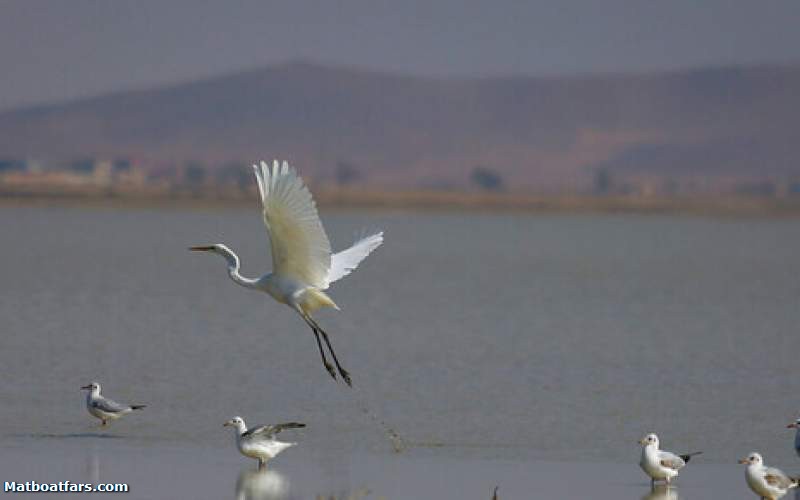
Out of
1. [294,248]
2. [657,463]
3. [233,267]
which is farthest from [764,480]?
[233,267]

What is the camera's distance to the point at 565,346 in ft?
78.5

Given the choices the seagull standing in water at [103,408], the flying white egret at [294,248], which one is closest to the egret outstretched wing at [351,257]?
the flying white egret at [294,248]

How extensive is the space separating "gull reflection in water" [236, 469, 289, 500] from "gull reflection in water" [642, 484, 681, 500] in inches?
107

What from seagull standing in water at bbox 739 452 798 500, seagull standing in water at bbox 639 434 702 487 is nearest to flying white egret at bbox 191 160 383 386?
seagull standing in water at bbox 639 434 702 487

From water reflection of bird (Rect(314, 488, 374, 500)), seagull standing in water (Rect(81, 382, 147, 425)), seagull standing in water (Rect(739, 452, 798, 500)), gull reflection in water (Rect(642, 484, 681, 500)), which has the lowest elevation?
seagull standing in water (Rect(739, 452, 798, 500))

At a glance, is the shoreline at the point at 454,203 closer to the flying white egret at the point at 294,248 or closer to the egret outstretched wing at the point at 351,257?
the egret outstretched wing at the point at 351,257

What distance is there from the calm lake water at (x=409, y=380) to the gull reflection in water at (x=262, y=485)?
3cm

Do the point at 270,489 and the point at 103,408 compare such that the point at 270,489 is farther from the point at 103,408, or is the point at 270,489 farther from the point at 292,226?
the point at 103,408

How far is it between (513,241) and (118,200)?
54995 mm

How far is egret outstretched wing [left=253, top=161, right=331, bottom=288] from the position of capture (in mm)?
13820

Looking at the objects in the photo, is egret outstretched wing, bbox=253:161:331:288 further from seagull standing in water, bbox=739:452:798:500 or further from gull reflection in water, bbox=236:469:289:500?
seagull standing in water, bbox=739:452:798:500

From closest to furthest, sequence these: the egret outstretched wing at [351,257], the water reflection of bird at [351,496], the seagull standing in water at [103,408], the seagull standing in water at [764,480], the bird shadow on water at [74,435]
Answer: the water reflection of bird at [351,496] → the seagull standing in water at [764,480] → the bird shadow on water at [74,435] → the egret outstretched wing at [351,257] → the seagull standing in water at [103,408]

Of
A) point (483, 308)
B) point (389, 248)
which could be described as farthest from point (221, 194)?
point (483, 308)

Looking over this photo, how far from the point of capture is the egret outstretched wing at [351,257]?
→ 620 inches
